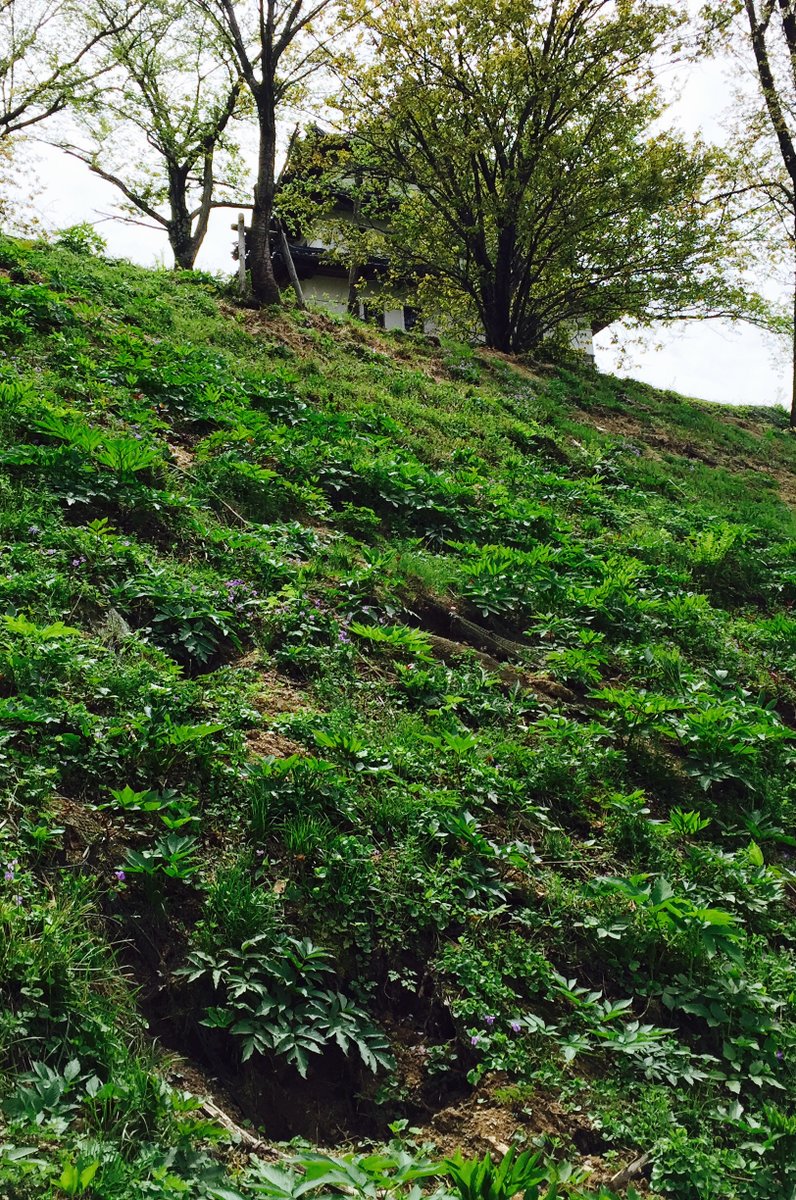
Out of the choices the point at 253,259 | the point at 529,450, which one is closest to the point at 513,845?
the point at 529,450

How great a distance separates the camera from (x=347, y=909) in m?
3.37

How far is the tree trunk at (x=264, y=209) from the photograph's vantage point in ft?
44.0

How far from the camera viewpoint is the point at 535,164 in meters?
15.0

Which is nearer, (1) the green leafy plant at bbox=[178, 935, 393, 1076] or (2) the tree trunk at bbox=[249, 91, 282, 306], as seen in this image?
(1) the green leafy plant at bbox=[178, 935, 393, 1076]

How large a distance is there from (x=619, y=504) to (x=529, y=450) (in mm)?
1718

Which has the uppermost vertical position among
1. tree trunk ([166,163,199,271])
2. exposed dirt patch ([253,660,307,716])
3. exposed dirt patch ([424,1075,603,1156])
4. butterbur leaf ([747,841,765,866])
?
tree trunk ([166,163,199,271])

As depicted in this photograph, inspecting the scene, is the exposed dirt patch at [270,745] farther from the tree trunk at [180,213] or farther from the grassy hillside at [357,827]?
the tree trunk at [180,213]

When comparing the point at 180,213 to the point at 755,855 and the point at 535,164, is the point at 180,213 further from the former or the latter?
the point at 755,855

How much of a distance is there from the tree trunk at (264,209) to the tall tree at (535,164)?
3.43m

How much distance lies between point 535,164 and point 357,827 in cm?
1475

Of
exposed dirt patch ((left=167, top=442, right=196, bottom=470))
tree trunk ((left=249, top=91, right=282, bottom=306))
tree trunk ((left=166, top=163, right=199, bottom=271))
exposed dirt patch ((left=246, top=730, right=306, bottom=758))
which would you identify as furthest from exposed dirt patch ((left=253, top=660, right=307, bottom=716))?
tree trunk ((left=166, top=163, right=199, bottom=271))

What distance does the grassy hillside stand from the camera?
8.77 feet

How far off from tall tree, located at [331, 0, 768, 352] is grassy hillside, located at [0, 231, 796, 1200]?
1055 cm

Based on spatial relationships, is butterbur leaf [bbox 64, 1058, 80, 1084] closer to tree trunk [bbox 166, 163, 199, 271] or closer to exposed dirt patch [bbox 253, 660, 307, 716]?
exposed dirt patch [bbox 253, 660, 307, 716]
